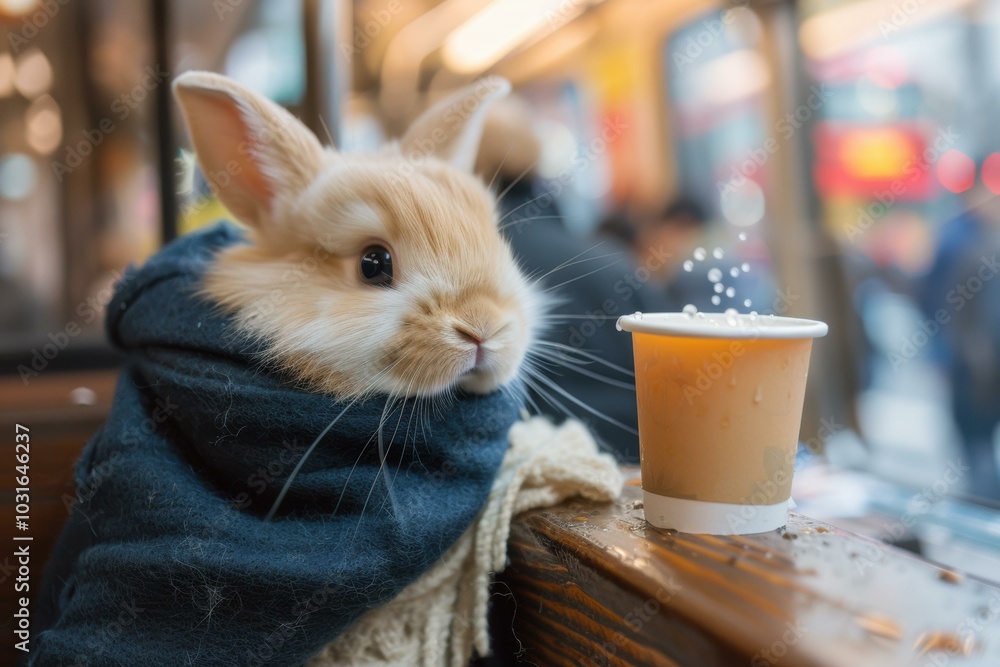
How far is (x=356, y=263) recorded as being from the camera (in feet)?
3.06

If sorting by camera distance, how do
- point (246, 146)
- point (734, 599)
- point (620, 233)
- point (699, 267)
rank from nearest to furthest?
point (734, 599) → point (246, 146) → point (699, 267) → point (620, 233)

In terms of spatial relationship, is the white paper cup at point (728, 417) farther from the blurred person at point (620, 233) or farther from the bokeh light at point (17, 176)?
the blurred person at point (620, 233)

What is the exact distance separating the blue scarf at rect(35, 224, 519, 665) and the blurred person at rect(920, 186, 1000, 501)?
2732 mm

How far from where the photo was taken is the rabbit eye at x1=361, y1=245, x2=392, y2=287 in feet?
3.00

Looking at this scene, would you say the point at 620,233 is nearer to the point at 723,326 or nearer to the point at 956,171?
the point at 956,171

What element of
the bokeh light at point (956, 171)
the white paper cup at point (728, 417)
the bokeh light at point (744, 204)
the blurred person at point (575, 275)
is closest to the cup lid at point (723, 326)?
the white paper cup at point (728, 417)

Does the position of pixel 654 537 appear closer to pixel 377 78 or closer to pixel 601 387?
pixel 601 387

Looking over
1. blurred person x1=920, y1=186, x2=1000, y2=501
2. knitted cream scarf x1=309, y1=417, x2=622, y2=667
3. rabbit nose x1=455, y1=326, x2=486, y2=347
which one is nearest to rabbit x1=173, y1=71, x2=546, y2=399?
rabbit nose x1=455, y1=326, x2=486, y2=347

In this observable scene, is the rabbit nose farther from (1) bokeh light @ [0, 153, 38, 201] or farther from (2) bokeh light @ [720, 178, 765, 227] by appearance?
(2) bokeh light @ [720, 178, 765, 227]

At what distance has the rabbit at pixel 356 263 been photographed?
84 cm

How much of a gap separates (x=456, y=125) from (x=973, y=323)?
8.98 ft

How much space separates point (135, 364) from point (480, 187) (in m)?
0.53

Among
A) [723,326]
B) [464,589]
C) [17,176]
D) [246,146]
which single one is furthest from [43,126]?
[723,326]

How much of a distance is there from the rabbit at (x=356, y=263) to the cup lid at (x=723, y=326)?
20cm
